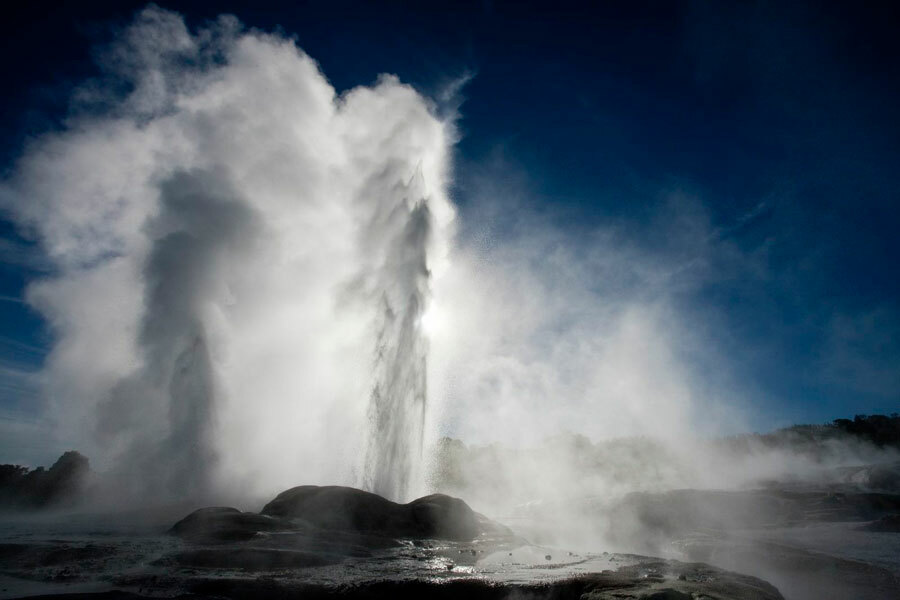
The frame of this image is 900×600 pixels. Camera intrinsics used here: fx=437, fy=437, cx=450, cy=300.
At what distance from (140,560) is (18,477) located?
122ft

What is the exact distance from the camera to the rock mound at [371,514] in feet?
50.7

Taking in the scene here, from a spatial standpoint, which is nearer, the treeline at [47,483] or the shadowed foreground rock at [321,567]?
the shadowed foreground rock at [321,567]

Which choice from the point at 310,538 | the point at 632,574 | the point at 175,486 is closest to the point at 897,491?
the point at 632,574

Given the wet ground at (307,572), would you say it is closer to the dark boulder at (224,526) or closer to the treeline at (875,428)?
the dark boulder at (224,526)

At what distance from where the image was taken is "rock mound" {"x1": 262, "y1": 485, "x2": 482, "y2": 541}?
15.5 m

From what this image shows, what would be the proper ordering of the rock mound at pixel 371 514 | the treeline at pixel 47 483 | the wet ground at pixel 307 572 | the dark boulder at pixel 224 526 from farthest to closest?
the treeline at pixel 47 483 → the rock mound at pixel 371 514 → the dark boulder at pixel 224 526 → the wet ground at pixel 307 572

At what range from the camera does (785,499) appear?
28156 millimetres

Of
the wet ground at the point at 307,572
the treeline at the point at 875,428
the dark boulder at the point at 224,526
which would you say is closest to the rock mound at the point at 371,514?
the dark boulder at the point at 224,526

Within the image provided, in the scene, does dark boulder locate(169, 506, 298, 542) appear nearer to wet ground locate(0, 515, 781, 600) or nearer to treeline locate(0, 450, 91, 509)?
wet ground locate(0, 515, 781, 600)

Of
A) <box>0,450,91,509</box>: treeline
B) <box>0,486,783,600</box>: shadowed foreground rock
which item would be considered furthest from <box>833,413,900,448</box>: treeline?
<box>0,450,91,509</box>: treeline

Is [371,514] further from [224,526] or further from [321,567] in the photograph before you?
[321,567]

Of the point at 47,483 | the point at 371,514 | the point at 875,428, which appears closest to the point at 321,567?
the point at 371,514

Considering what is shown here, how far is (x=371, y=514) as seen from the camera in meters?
16.0

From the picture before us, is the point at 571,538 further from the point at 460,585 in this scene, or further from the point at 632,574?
the point at 460,585
